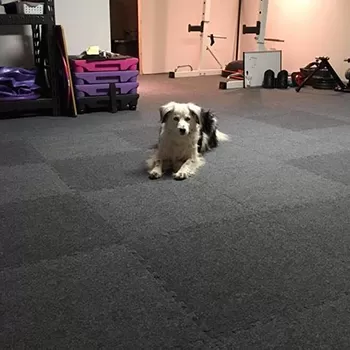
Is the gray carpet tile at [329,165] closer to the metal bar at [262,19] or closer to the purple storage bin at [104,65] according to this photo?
the purple storage bin at [104,65]

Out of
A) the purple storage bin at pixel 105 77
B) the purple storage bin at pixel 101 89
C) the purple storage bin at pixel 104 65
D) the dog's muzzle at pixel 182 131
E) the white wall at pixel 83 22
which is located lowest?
the purple storage bin at pixel 101 89

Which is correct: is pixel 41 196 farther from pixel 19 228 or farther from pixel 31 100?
pixel 31 100

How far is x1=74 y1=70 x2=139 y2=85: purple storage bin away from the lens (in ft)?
15.8

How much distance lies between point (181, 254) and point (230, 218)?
48cm

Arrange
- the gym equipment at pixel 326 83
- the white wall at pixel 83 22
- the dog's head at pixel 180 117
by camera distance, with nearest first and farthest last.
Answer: the dog's head at pixel 180 117
the white wall at pixel 83 22
the gym equipment at pixel 326 83

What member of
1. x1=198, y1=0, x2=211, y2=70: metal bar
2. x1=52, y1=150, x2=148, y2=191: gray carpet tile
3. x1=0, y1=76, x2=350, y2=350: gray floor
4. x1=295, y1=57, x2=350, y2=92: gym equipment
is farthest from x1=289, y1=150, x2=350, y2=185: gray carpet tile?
x1=198, y1=0, x2=211, y2=70: metal bar

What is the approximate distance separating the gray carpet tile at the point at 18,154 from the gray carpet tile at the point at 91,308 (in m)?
1.59

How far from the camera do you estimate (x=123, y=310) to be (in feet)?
5.46

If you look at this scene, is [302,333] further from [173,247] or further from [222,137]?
[222,137]

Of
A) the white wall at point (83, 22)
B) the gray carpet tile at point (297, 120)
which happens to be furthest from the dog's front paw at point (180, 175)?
the white wall at point (83, 22)

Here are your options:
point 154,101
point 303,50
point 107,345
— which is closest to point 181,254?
point 107,345

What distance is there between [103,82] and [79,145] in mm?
1354

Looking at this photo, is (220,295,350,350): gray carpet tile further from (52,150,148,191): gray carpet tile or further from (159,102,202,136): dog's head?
(159,102,202,136): dog's head

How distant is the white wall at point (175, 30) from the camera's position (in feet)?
26.9
